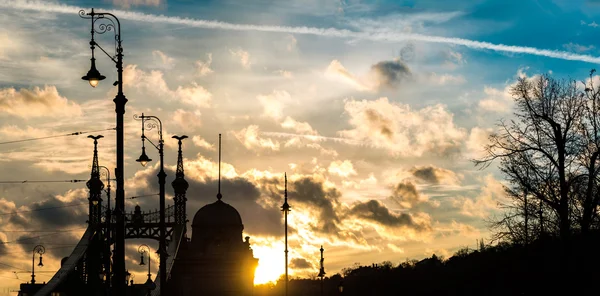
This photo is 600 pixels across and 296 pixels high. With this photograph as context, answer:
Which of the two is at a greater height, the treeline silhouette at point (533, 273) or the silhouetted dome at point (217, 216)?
the silhouetted dome at point (217, 216)

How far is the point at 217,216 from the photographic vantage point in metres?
119

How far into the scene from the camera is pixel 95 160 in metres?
88.6

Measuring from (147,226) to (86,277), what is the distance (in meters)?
12.3

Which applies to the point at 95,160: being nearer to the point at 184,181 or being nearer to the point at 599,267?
the point at 184,181

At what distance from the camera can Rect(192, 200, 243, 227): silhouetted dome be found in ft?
388

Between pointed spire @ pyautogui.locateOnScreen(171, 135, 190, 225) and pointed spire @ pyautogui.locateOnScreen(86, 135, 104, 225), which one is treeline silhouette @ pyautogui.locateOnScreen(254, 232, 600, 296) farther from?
pointed spire @ pyautogui.locateOnScreen(86, 135, 104, 225)

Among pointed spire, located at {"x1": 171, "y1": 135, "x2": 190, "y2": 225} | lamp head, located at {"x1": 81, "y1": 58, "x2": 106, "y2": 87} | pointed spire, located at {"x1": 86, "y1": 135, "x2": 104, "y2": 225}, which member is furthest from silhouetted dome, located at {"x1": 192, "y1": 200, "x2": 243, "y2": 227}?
lamp head, located at {"x1": 81, "y1": 58, "x2": 106, "y2": 87}

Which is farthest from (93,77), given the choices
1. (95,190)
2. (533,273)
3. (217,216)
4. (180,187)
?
(217,216)

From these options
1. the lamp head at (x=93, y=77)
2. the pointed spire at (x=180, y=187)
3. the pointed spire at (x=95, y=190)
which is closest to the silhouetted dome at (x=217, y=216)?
the pointed spire at (x=95, y=190)

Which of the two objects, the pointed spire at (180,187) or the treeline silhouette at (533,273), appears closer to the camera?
the treeline silhouette at (533,273)

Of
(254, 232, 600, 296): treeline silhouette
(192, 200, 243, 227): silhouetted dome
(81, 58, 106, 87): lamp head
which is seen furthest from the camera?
(192, 200, 243, 227): silhouetted dome

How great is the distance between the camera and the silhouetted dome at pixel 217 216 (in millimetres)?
118125

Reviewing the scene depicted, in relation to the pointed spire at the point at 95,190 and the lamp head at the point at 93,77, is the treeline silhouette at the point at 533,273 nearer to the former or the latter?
the lamp head at the point at 93,77

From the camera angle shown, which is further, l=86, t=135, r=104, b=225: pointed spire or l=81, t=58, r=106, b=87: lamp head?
l=86, t=135, r=104, b=225: pointed spire
